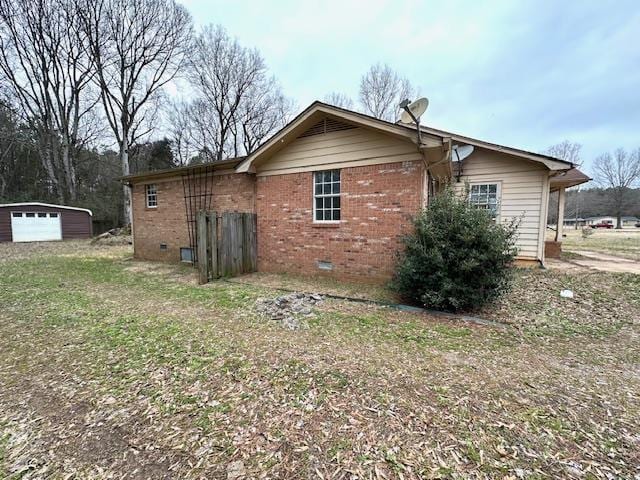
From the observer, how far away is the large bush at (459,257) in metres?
4.69

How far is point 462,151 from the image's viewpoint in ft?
27.8

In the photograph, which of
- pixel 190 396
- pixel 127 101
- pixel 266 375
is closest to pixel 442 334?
pixel 266 375

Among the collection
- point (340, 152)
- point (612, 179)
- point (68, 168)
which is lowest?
point (340, 152)

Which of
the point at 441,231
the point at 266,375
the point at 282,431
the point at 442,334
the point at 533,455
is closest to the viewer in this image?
the point at 533,455

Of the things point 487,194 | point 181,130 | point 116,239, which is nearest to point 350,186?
point 487,194

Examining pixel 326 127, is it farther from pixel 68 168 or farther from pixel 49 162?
pixel 49 162

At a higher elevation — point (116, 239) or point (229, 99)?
point (229, 99)

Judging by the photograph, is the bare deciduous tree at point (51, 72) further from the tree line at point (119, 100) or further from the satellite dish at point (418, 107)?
the satellite dish at point (418, 107)

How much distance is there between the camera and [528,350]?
366cm

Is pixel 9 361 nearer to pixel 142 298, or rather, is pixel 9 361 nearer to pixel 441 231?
pixel 142 298

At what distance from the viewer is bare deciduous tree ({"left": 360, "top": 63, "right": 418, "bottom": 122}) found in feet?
77.3

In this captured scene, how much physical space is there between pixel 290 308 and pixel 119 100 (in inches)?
899

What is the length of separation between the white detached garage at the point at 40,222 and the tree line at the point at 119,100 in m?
2.73

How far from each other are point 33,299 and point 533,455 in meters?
8.30
